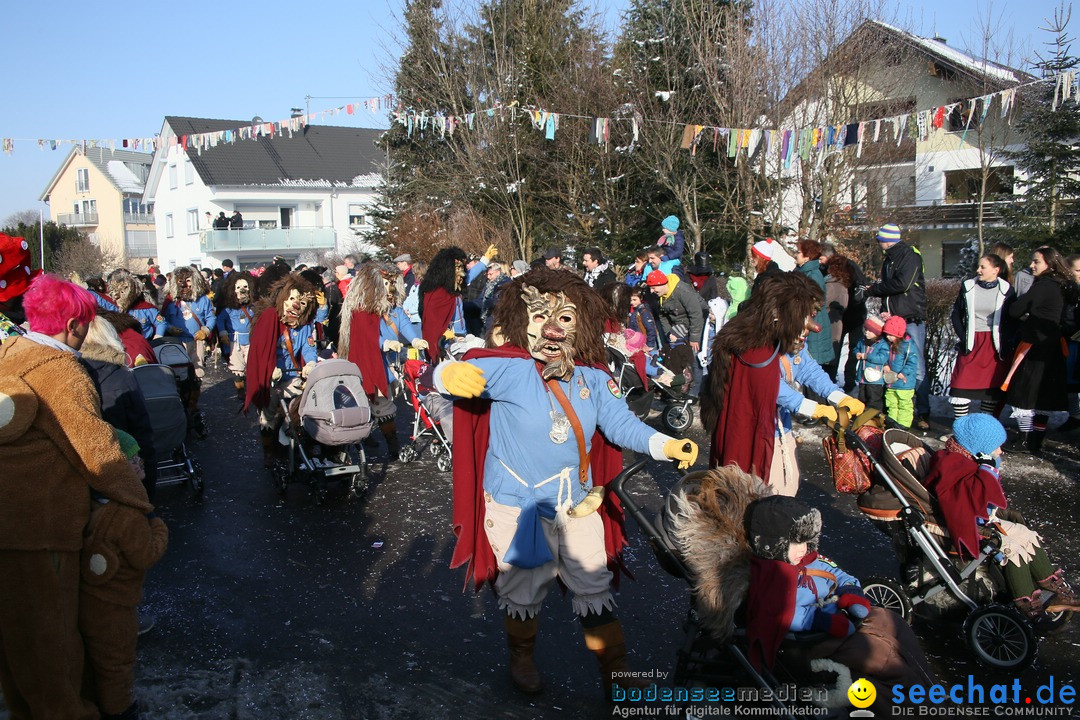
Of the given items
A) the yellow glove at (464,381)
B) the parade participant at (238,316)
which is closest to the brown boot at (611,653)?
the yellow glove at (464,381)

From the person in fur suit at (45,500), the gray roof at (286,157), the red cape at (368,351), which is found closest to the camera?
the person in fur suit at (45,500)

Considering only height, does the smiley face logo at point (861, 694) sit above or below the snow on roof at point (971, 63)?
below

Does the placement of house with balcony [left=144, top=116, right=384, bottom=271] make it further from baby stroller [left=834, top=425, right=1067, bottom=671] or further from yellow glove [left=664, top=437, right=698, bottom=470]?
yellow glove [left=664, top=437, right=698, bottom=470]

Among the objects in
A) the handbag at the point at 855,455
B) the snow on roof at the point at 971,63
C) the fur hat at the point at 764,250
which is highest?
the snow on roof at the point at 971,63

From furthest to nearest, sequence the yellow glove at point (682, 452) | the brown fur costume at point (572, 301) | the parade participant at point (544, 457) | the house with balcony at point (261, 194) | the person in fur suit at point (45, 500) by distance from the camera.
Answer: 1. the house with balcony at point (261, 194)
2. the brown fur costume at point (572, 301)
3. the parade participant at point (544, 457)
4. the yellow glove at point (682, 452)
5. the person in fur suit at point (45, 500)

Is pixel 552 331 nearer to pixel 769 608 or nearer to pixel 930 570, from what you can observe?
pixel 769 608

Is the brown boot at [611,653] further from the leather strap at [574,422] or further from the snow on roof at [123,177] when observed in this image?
the snow on roof at [123,177]

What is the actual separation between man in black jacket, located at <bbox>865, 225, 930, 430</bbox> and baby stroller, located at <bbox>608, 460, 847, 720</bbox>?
241 inches

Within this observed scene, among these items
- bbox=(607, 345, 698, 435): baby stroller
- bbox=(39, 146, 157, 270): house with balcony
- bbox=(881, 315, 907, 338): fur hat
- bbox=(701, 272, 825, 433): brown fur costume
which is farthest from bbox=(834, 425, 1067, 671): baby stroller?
bbox=(39, 146, 157, 270): house with balcony

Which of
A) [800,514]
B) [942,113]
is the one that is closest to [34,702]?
[800,514]

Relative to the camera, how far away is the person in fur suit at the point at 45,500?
3.08 metres

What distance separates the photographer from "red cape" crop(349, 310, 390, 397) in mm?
8555

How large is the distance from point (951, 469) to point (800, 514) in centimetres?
161

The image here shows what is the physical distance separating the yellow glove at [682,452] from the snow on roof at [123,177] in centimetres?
6068
